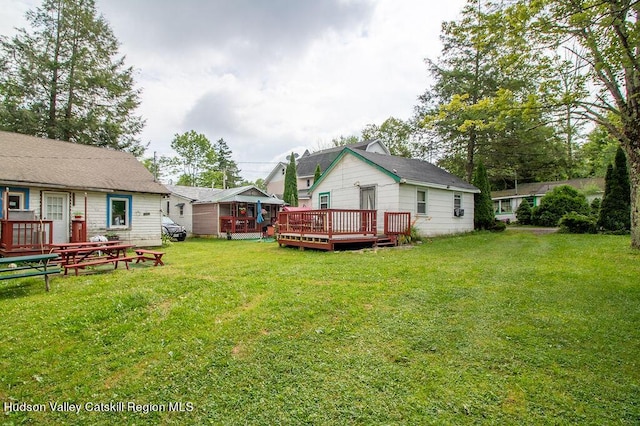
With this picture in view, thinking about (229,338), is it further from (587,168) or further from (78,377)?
(587,168)

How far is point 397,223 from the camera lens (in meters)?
12.7

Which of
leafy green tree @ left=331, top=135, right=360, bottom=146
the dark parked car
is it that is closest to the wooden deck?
the dark parked car

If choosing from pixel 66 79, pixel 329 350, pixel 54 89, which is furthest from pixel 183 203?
pixel 329 350

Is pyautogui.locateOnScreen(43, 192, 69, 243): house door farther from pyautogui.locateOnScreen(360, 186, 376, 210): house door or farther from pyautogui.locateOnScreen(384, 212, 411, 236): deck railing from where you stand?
pyautogui.locateOnScreen(384, 212, 411, 236): deck railing

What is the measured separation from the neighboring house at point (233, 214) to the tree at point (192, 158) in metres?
28.4

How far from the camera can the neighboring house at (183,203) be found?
2229 cm

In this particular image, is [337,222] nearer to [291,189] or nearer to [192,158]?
[291,189]

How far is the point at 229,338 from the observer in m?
3.62

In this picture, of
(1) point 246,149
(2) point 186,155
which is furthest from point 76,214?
(2) point 186,155

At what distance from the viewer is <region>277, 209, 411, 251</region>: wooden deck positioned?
11188 millimetres

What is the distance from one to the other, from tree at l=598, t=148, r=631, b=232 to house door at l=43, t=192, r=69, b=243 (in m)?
23.3

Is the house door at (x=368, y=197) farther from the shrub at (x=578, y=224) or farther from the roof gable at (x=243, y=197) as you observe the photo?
the shrub at (x=578, y=224)

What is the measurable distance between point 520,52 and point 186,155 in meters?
46.9

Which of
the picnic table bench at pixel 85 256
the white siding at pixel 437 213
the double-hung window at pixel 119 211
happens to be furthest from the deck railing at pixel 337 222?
the double-hung window at pixel 119 211
